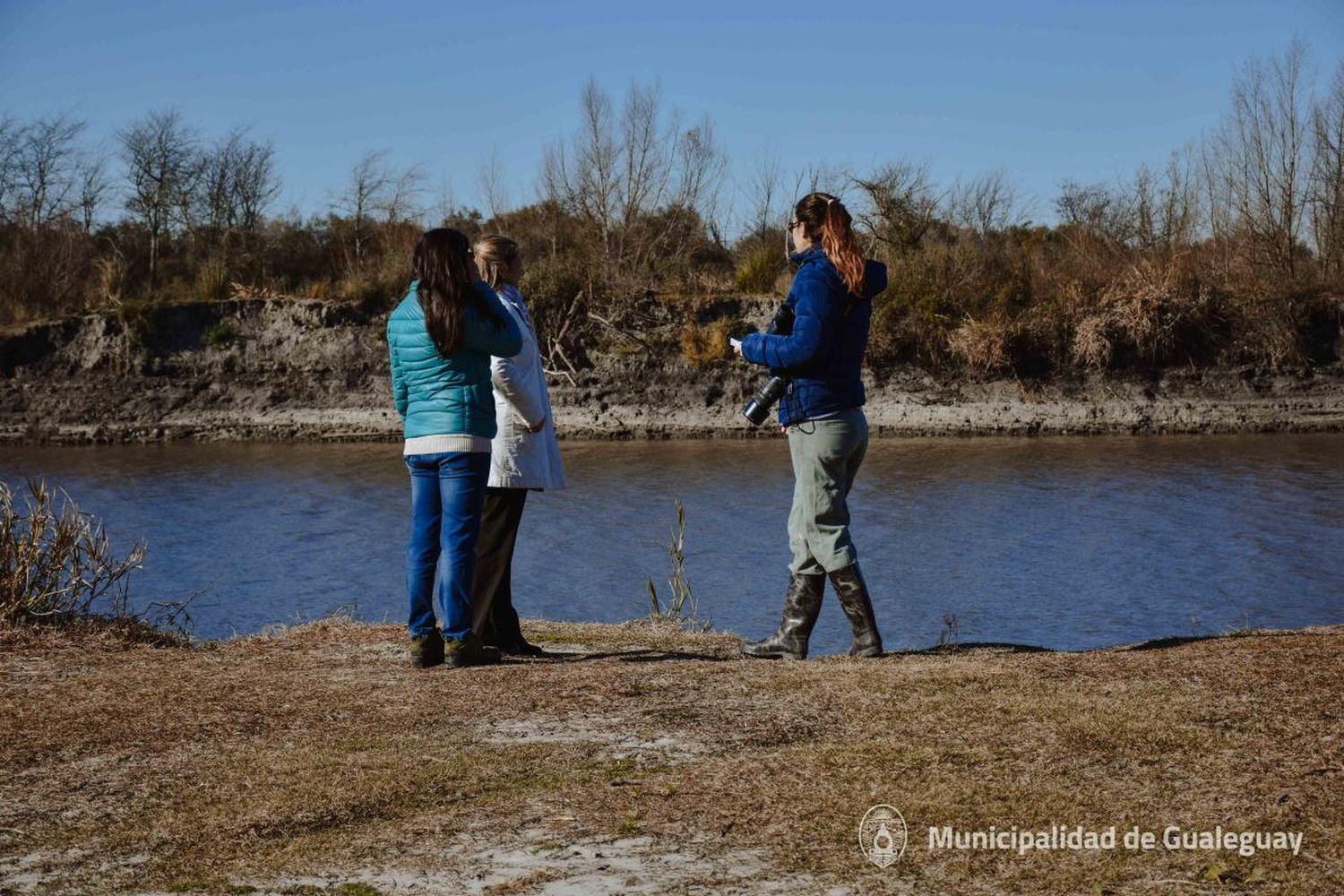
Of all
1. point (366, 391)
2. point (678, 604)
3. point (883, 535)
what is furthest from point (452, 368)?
point (366, 391)

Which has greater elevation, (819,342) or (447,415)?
(819,342)

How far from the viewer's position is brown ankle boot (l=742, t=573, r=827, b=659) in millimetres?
6975

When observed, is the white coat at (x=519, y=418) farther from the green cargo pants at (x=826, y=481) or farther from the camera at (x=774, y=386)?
the green cargo pants at (x=826, y=481)

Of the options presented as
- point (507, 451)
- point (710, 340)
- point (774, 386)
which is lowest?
point (507, 451)

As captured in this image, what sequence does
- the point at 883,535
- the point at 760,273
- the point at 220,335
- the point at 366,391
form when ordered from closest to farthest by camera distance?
the point at 883,535 < the point at 366,391 < the point at 760,273 < the point at 220,335

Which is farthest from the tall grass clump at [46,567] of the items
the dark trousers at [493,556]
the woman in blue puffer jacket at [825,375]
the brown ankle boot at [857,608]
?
the brown ankle boot at [857,608]

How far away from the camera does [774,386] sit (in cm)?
692

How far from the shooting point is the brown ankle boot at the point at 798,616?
697cm

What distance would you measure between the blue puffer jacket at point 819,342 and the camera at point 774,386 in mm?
55

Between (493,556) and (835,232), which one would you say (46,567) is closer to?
(493,556)

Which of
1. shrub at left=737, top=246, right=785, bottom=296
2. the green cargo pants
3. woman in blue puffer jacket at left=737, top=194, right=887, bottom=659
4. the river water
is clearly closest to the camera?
woman in blue puffer jacket at left=737, top=194, right=887, bottom=659

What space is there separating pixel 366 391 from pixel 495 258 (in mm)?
24356

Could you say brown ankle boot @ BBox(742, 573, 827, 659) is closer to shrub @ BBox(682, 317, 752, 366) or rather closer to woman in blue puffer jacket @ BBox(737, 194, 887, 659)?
woman in blue puffer jacket @ BBox(737, 194, 887, 659)

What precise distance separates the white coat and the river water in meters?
2.98
